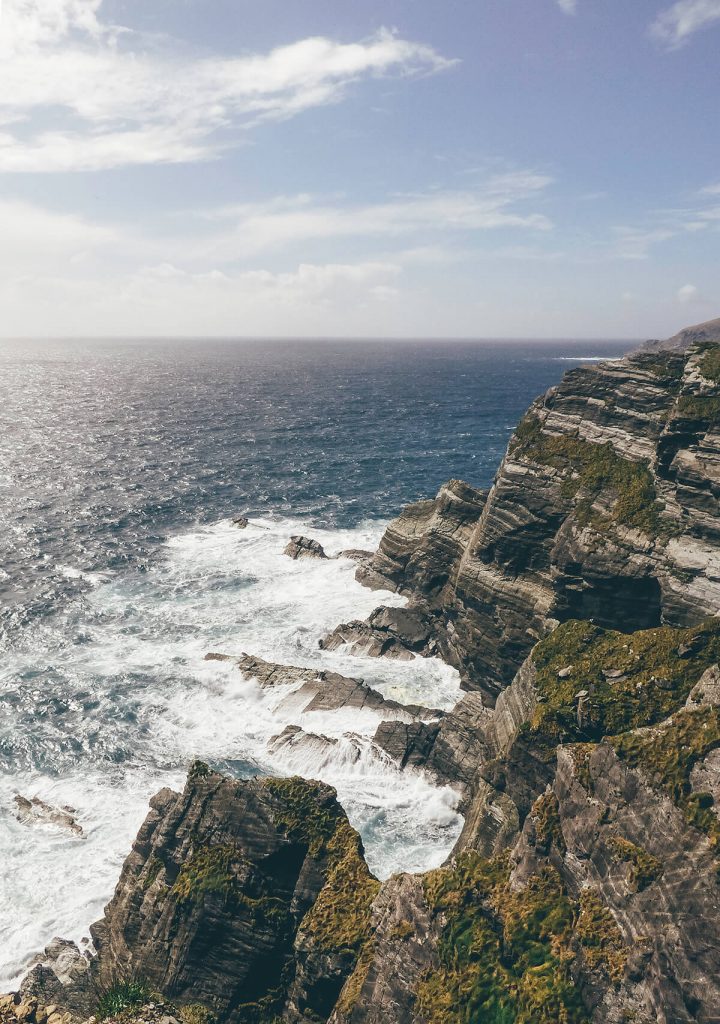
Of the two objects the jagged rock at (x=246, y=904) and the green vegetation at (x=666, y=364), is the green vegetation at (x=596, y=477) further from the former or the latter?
the jagged rock at (x=246, y=904)

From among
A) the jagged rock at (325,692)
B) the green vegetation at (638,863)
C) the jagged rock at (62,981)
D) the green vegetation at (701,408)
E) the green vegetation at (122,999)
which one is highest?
the green vegetation at (701,408)

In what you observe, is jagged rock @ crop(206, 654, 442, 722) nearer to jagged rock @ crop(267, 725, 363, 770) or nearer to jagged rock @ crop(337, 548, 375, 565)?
jagged rock @ crop(267, 725, 363, 770)

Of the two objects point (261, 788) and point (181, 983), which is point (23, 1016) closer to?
point (181, 983)

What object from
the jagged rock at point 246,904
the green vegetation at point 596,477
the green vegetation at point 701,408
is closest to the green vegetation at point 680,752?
the jagged rock at point 246,904

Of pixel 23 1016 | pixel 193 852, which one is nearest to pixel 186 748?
pixel 193 852

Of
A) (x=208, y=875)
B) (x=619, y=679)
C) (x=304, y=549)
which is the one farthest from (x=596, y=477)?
(x=304, y=549)

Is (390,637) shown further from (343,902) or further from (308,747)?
(343,902)

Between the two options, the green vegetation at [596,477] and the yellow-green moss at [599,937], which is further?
the green vegetation at [596,477]
